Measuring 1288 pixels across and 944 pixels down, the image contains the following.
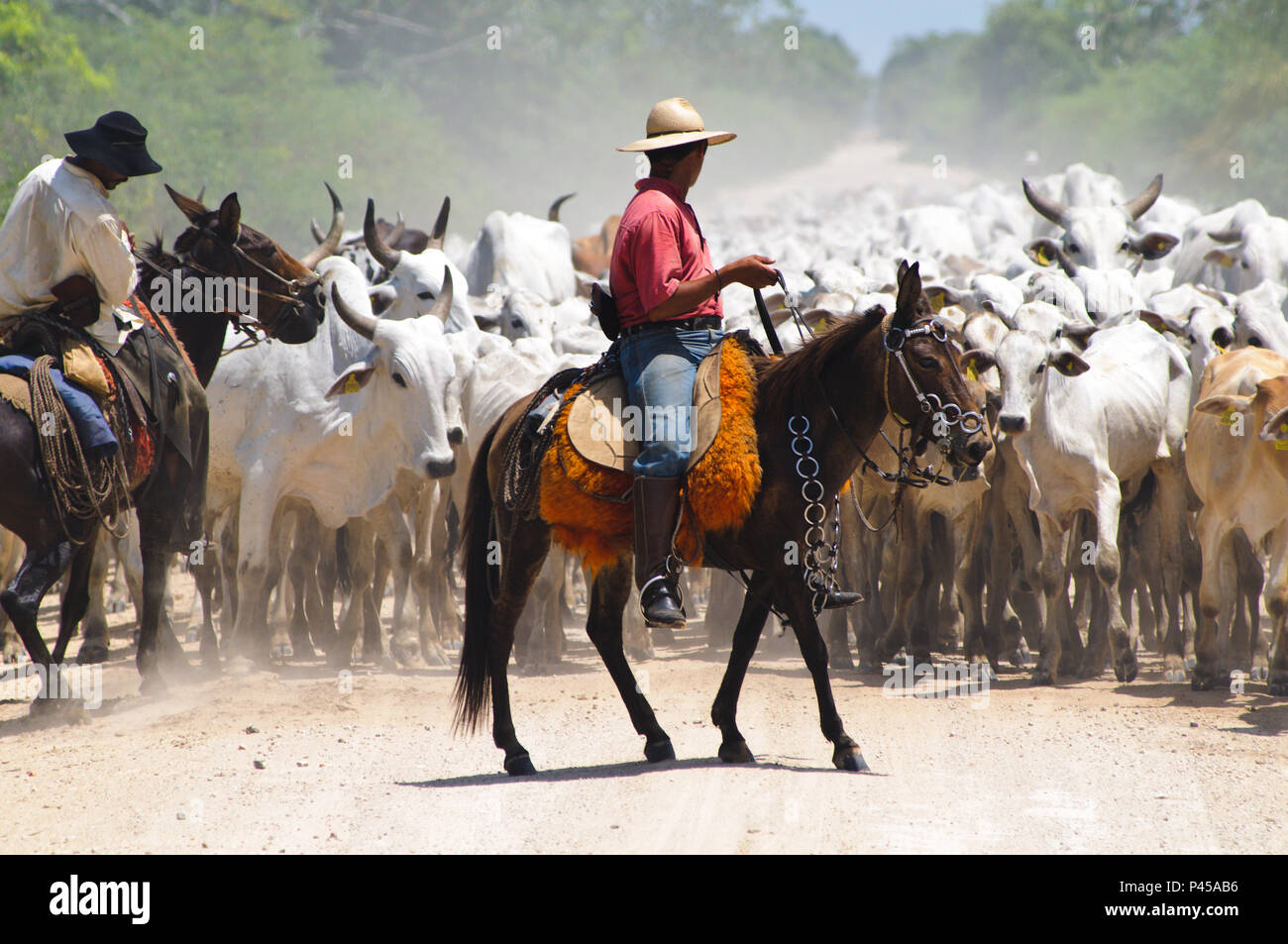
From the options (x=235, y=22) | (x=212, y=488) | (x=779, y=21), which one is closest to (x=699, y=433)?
(x=212, y=488)

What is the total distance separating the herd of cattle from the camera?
30.2 feet

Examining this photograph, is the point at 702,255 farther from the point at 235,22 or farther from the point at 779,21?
the point at 779,21

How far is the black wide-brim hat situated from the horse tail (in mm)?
2539

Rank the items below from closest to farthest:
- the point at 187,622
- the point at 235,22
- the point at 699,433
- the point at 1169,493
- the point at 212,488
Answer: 1. the point at 699,433
2. the point at 1169,493
3. the point at 212,488
4. the point at 187,622
5. the point at 235,22

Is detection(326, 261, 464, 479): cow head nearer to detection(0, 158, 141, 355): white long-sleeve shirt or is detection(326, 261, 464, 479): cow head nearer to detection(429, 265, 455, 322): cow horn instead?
detection(429, 265, 455, 322): cow horn

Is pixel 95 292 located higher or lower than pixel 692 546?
higher

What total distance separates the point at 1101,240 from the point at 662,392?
8.72m

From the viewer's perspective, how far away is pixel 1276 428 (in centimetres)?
819

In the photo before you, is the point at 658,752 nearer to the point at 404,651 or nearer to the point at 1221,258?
the point at 404,651

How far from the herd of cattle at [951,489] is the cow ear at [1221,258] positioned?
2.01 metres

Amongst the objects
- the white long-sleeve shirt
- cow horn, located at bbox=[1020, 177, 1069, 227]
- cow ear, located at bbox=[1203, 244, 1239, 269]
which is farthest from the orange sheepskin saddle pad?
cow ear, located at bbox=[1203, 244, 1239, 269]

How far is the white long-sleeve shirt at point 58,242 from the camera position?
781 cm

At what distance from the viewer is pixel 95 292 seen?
8.03 meters

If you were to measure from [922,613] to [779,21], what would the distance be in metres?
82.7
